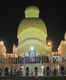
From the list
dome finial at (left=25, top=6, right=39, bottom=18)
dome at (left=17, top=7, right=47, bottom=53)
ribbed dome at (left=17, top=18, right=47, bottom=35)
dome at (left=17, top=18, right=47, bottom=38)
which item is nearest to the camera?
dome at (left=17, top=7, right=47, bottom=53)

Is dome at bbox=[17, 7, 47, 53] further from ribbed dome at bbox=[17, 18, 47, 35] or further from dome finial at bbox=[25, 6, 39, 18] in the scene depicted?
dome finial at bbox=[25, 6, 39, 18]

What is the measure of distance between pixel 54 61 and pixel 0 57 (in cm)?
821

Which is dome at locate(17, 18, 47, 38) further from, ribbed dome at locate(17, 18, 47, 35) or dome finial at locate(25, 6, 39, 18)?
dome finial at locate(25, 6, 39, 18)

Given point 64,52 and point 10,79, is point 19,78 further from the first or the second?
point 64,52

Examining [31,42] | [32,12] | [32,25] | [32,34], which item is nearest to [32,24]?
[32,25]

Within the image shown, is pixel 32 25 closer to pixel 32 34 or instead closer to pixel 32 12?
pixel 32 34

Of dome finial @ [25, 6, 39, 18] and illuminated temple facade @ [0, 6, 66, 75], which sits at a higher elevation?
dome finial @ [25, 6, 39, 18]

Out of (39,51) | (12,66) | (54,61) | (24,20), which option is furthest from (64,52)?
(24,20)

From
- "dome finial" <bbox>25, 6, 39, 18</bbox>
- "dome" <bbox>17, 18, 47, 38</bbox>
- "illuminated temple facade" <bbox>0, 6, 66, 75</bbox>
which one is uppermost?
"dome finial" <bbox>25, 6, 39, 18</bbox>

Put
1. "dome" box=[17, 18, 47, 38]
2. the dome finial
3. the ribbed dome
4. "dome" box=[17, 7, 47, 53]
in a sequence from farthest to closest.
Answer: the dome finial < the ribbed dome < "dome" box=[17, 18, 47, 38] < "dome" box=[17, 7, 47, 53]

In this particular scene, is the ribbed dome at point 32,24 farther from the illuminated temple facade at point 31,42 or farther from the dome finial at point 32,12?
the dome finial at point 32,12

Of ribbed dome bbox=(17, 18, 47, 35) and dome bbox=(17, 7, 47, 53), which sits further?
ribbed dome bbox=(17, 18, 47, 35)

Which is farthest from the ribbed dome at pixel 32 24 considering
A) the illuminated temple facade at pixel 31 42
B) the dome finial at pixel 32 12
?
the dome finial at pixel 32 12

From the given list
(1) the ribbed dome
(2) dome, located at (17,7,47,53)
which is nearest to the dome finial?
(2) dome, located at (17,7,47,53)
